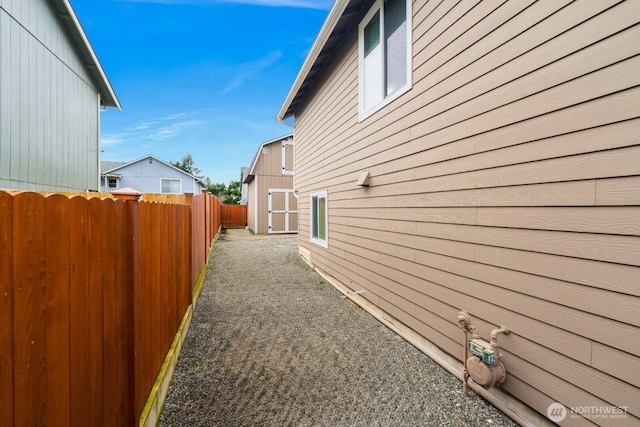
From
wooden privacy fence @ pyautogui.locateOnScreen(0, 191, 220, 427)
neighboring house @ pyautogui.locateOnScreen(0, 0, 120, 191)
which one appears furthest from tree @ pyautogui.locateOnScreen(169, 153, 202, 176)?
wooden privacy fence @ pyautogui.locateOnScreen(0, 191, 220, 427)

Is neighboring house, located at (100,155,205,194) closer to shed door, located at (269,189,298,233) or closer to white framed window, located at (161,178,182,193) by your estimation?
white framed window, located at (161,178,182,193)

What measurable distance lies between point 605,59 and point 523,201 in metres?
0.93

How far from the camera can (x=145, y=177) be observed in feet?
71.8

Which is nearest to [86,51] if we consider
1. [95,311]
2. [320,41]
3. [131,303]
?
[320,41]

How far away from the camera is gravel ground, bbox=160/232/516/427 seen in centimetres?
228

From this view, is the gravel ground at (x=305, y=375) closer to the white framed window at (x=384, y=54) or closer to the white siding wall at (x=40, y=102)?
the white framed window at (x=384, y=54)

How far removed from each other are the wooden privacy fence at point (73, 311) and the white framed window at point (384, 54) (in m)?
3.29

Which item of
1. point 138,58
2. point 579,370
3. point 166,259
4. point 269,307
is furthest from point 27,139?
point 138,58

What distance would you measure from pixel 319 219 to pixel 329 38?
3870mm

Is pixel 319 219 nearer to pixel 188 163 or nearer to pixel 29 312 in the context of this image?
pixel 29 312

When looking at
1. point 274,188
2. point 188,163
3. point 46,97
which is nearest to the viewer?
point 46,97

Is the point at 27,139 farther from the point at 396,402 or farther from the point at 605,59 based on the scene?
the point at 605,59

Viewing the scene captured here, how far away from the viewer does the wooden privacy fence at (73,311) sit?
0.95 m

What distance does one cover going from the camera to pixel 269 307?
4703 mm
